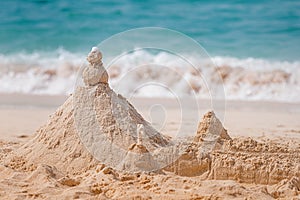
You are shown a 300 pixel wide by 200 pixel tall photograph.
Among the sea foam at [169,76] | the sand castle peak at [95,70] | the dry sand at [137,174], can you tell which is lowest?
the dry sand at [137,174]

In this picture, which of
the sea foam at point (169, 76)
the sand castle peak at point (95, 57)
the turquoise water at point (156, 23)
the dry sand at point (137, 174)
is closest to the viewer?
the dry sand at point (137, 174)

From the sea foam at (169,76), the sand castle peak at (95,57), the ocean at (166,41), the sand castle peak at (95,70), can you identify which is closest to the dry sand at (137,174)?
the sand castle peak at (95,70)

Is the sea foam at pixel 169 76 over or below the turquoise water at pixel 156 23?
below

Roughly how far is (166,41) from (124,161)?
14005 millimetres

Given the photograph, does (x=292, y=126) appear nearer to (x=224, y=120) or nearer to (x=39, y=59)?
(x=224, y=120)

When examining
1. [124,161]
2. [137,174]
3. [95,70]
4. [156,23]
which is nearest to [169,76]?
[156,23]

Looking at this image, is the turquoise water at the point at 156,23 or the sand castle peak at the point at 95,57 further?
the turquoise water at the point at 156,23

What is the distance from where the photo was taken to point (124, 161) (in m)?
4.68

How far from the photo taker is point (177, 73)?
52.3ft

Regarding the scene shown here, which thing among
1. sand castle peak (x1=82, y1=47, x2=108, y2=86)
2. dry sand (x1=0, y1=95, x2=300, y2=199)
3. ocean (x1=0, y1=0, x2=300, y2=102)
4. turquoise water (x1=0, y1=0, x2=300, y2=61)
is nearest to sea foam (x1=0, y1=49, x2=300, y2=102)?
ocean (x1=0, y1=0, x2=300, y2=102)

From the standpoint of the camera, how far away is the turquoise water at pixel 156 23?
19719 millimetres

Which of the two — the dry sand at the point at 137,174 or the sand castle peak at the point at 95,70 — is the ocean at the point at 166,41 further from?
the dry sand at the point at 137,174

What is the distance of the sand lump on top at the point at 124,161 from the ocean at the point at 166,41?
903 cm

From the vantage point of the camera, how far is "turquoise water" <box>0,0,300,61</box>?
19719mm
